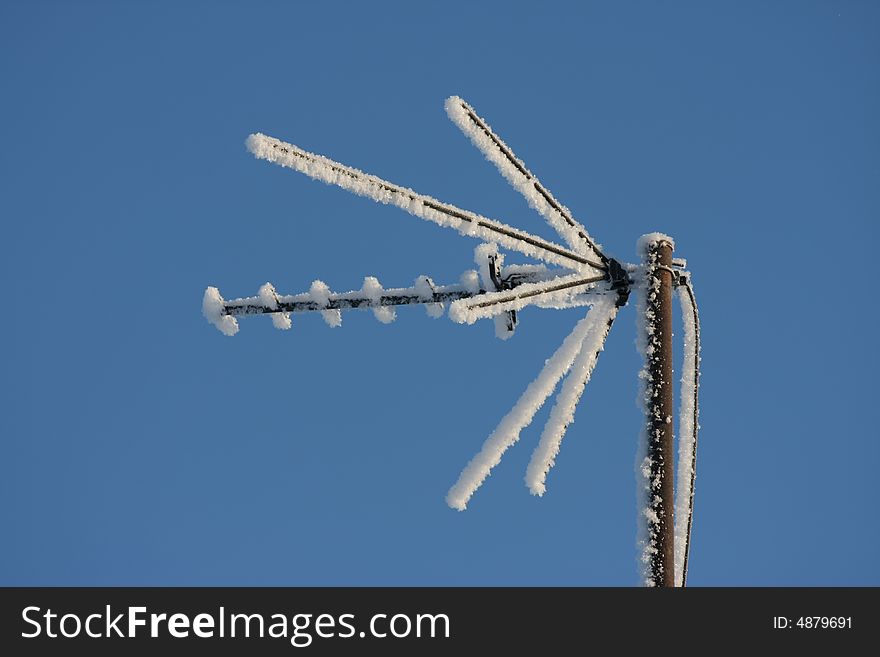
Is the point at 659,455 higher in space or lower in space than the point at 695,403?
lower

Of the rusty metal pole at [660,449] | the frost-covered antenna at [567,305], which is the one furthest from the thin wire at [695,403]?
the rusty metal pole at [660,449]

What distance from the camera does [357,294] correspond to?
361 inches

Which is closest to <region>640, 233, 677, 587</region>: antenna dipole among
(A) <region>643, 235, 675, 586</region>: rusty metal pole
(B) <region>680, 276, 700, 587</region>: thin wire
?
(A) <region>643, 235, 675, 586</region>: rusty metal pole

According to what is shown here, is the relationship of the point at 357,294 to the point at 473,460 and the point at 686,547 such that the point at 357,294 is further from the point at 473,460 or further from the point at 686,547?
the point at 686,547

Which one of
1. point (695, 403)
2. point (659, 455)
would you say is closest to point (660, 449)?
point (659, 455)

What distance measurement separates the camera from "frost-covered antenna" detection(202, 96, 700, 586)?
21.6ft

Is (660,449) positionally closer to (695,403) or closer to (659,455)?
(659,455)

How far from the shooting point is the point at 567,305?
7.83 meters

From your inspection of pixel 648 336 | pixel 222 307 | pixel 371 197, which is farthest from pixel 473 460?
pixel 222 307

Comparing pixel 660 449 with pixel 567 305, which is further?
pixel 567 305

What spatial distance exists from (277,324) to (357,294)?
101 centimetres

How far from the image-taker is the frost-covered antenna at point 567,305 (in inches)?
259

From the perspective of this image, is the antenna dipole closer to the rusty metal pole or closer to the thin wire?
the rusty metal pole

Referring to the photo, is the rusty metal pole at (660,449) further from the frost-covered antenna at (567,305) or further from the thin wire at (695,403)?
the thin wire at (695,403)
